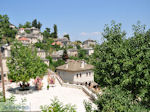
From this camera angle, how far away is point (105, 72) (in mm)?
14297

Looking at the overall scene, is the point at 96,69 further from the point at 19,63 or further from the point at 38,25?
the point at 38,25

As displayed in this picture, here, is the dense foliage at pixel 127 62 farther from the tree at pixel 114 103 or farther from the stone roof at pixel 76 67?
the stone roof at pixel 76 67

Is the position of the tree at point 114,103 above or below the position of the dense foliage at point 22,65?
below

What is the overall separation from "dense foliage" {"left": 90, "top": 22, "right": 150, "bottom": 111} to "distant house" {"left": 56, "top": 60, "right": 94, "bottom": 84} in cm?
2016

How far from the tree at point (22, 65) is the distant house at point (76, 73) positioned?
41.9 feet

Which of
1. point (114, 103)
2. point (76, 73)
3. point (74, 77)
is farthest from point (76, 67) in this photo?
point (114, 103)

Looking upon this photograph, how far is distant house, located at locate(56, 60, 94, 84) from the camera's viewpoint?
3509 centimetres

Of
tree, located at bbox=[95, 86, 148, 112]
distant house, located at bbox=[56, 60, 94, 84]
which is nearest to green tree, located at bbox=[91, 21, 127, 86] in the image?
tree, located at bbox=[95, 86, 148, 112]

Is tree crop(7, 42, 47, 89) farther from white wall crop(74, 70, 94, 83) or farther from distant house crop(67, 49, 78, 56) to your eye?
distant house crop(67, 49, 78, 56)

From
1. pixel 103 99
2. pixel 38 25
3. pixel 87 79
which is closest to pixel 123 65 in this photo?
pixel 103 99

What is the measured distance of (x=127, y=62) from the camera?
1243 centimetres

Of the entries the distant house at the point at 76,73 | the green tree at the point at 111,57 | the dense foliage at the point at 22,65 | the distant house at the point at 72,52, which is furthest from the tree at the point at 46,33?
the green tree at the point at 111,57

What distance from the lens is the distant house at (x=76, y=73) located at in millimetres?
35094

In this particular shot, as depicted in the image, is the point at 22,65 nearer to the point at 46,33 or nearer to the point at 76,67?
the point at 76,67
